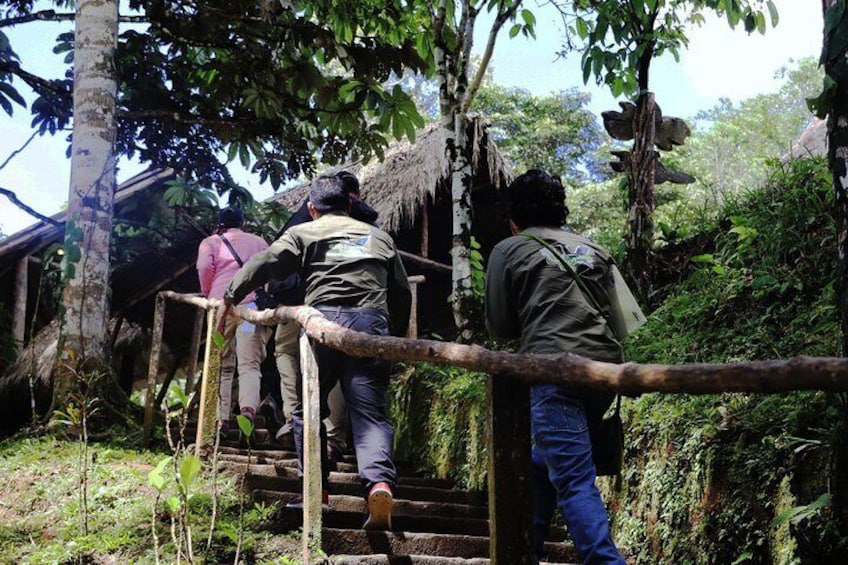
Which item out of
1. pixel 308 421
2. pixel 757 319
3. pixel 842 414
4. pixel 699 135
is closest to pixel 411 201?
pixel 757 319

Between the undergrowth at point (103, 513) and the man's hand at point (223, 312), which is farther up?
the man's hand at point (223, 312)

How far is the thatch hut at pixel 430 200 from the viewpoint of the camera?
9.87 m

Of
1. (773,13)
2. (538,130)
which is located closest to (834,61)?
(773,13)

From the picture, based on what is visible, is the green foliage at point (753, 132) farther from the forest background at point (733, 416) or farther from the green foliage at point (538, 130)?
the forest background at point (733, 416)

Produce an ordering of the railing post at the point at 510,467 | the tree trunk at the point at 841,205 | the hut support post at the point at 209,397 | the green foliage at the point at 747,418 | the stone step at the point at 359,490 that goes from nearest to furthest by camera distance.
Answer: the railing post at the point at 510,467
the tree trunk at the point at 841,205
the green foliage at the point at 747,418
the stone step at the point at 359,490
the hut support post at the point at 209,397

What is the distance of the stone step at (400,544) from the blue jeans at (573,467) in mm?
879

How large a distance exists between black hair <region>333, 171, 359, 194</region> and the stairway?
4.82ft

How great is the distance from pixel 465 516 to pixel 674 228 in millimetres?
3786

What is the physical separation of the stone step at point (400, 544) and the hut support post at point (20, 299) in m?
6.84

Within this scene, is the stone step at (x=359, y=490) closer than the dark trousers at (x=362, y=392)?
No

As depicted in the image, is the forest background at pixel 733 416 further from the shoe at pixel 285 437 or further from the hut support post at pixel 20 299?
the hut support post at pixel 20 299

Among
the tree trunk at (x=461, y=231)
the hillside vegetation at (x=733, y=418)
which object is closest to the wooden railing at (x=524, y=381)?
the hillside vegetation at (x=733, y=418)

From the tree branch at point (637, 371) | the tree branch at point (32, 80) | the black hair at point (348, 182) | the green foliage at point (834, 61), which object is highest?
the tree branch at point (32, 80)

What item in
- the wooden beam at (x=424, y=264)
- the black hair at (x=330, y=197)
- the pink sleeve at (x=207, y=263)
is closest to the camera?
the black hair at (x=330, y=197)
